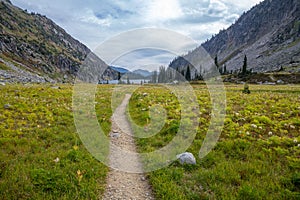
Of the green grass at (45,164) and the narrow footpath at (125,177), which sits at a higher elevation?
the green grass at (45,164)

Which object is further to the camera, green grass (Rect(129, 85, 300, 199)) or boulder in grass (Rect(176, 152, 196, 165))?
boulder in grass (Rect(176, 152, 196, 165))

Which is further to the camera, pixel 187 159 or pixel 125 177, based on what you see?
pixel 187 159

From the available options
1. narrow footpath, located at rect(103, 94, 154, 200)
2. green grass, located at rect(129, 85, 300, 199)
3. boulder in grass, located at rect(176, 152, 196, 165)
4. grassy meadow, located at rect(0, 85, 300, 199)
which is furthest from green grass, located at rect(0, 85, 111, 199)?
boulder in grass, located at rect(176, 152, 196, 165)

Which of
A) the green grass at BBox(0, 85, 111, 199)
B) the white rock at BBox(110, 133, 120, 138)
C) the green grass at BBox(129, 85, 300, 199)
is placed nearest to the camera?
the green grass at BBox(0, 85, 111, 199)

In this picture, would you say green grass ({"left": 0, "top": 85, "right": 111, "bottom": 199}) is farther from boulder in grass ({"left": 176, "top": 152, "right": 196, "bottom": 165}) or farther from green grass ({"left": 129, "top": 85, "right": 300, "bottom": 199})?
boulder in grass ({"left": 176, "top": 152, "right": 196, "bottom": 165})

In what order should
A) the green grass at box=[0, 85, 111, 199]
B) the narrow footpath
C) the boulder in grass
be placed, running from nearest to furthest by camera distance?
the green grass at box=[0, 85, 111, 199] → the narrow footpath → the boulder in grass

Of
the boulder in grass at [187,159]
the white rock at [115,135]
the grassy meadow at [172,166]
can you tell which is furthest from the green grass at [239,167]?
the white rock at [115,135]

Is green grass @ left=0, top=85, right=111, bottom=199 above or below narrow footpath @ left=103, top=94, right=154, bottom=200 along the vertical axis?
above

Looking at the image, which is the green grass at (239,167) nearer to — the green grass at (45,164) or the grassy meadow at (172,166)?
the grassy meadow at (172,166)

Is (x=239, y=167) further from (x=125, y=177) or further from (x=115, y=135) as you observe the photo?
(x=115, y=135)

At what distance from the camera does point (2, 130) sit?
383 inches

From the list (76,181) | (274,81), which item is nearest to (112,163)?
(76,181)

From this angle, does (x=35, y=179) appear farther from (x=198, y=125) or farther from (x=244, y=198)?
(x=198, y=125)

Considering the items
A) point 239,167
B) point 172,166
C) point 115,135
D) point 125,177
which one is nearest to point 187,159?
point 172,166
